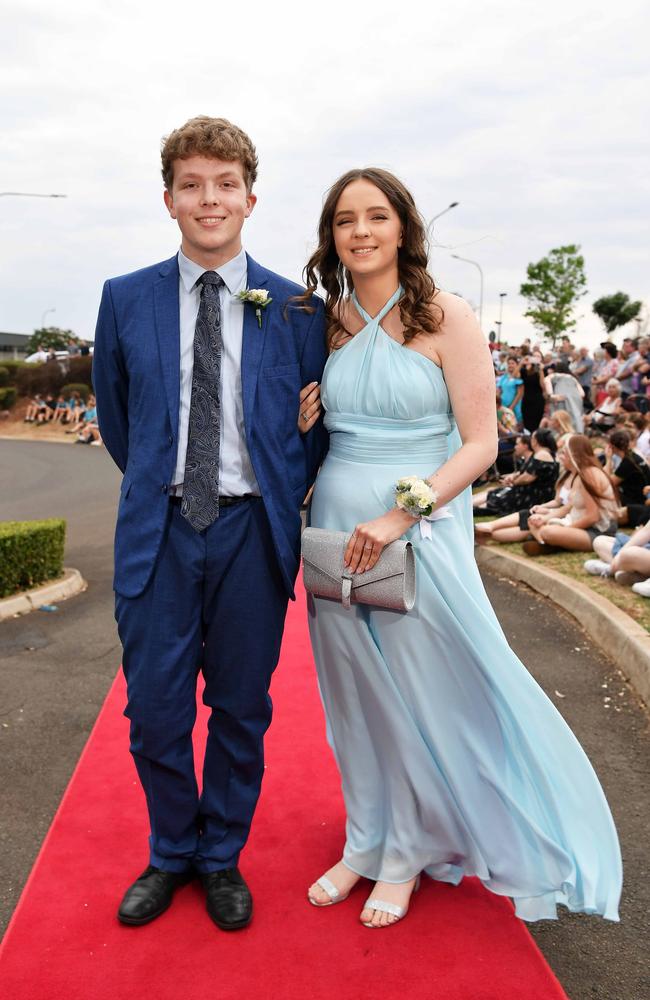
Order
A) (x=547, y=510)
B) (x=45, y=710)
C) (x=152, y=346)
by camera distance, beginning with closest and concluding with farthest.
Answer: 1. (x=152, y=346)
2. (x=45, y=710)
3. (x=547, y=510)

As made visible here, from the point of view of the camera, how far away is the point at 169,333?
2846 millimetres

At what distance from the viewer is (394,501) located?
292cm

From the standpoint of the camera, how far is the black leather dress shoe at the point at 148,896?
2928mm

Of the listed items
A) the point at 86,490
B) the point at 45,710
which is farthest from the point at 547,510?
the point at 86,490

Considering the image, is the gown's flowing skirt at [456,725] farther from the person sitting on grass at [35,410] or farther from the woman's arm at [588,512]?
the person sitting on grass at [35,410]

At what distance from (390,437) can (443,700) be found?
2.91 feet

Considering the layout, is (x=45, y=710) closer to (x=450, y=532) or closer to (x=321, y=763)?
(x=321, y=763)

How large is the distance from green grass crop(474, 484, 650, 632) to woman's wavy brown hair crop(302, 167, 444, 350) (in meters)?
4.01

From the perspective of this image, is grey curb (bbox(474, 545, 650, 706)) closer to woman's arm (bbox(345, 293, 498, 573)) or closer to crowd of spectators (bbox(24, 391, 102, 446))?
woman's arm (bbox(345, 293, 498, 573))

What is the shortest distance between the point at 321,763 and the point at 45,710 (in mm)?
1863

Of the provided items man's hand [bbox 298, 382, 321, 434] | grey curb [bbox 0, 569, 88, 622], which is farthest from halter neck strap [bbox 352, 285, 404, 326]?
grey curb [bbox 0, 569, 88, 622]

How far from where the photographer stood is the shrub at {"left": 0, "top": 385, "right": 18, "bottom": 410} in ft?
134

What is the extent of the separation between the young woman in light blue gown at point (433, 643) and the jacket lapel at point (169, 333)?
1.69ft

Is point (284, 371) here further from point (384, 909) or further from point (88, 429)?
point (88, 429)
